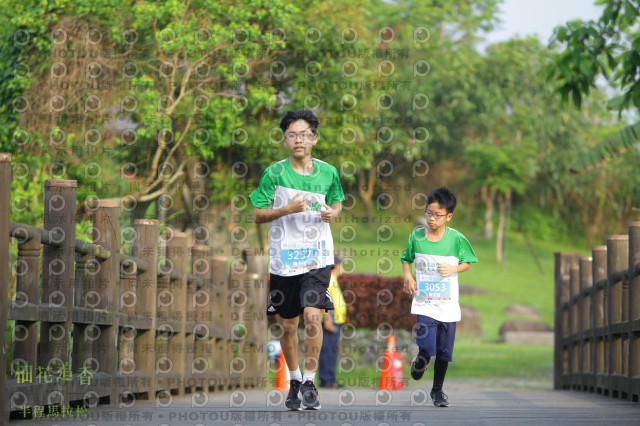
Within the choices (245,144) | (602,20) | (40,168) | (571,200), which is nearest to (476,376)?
(245,144)

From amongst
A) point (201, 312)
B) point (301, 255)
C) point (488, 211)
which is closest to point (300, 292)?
point (301, 255)

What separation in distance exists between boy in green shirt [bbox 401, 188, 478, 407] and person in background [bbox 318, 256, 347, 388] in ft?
19.1

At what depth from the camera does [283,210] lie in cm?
653

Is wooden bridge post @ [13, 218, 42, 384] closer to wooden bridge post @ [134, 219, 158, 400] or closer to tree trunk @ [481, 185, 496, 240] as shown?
wooden bridge post @ [134, 219, 158, 400]

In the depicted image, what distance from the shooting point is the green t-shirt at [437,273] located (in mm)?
8016

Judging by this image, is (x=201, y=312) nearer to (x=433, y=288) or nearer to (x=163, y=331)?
(x=163, y=331)

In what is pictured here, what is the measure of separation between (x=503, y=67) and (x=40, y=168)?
35.4 metres

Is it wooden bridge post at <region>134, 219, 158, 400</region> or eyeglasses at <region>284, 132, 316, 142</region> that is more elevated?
eyeglasses at <region>284, 132, 316, 142</region>

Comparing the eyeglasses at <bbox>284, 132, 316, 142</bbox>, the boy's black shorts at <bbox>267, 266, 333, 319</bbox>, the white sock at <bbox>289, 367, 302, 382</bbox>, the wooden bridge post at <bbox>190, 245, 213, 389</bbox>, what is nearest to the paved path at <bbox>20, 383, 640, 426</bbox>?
the white sock at <bbox>289, 367, 302, 382</bbox>

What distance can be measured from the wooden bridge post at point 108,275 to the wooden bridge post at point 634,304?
13.3 feet

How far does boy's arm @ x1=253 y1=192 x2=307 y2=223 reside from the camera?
6426 mm

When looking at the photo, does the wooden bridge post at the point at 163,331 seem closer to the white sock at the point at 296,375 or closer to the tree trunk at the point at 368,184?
the white sock at the point at 296,375

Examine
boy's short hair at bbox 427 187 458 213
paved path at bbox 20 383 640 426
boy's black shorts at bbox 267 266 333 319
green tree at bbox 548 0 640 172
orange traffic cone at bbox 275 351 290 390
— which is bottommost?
orange traffic cone at bbox 275 351 290 390

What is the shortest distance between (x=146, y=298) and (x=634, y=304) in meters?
3.92
